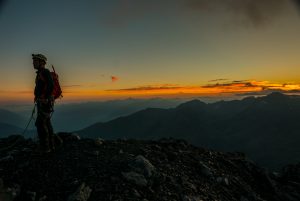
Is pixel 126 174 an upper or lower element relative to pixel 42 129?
lower

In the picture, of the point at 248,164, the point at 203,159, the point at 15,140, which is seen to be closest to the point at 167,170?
the point at 203,159

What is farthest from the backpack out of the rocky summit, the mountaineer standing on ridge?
the rocky summit

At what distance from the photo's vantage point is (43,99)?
1598 cm

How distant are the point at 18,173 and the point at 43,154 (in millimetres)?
1922

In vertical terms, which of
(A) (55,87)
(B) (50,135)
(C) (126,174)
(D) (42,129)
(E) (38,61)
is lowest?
(C) (126,174)

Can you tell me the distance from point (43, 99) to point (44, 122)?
Result: 102 cm

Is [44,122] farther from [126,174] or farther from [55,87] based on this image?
[126,174]

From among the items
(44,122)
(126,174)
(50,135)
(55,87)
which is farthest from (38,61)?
(126,174)

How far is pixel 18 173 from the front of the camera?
1461 cm

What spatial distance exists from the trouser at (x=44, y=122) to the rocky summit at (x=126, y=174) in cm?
62

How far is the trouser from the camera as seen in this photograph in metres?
16.0

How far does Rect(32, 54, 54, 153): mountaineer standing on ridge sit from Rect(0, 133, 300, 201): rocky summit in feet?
2.69

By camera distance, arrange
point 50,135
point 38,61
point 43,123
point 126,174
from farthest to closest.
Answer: point 50,135, point 43,123, point 38,61, point 126,174

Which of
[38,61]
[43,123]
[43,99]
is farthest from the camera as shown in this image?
[43,123]
